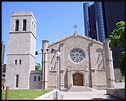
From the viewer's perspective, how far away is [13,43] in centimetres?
3566

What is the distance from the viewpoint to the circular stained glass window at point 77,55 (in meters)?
35.0

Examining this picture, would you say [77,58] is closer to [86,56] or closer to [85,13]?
[86,56]

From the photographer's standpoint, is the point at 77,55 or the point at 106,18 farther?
the point at 106,18

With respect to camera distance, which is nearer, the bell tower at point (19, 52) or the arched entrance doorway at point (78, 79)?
the bell tower at point (19, 52)

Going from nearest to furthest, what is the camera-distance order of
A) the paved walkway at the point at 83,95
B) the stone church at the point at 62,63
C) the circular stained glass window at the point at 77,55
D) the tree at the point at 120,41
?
1. the tree at the point at 120,41
2. the paved walkway at the point at 83,95
3. the stone church at the point at 62,63
4. the circular stained glass window at the point at 77,55

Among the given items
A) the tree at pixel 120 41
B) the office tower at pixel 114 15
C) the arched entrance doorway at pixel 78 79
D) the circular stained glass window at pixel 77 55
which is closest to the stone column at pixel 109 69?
the circular stained glass window at pixel 77 55

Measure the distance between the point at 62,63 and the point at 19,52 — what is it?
914cm

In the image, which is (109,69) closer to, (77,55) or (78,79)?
(78,79)

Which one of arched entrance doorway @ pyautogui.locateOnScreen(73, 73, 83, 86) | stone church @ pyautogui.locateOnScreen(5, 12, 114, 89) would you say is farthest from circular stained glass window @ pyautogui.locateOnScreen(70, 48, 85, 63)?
arched entrance doorway @ pyautogui.locateOnScreen(73, 73, 83, 86)

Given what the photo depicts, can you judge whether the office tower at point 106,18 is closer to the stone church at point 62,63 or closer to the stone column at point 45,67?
the stone church at point 62,63

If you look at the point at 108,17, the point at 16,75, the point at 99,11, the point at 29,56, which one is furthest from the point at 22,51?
the point at 99,11

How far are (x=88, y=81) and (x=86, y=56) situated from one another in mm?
5061

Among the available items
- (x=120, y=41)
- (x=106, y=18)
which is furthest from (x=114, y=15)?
(x=120, y=41)

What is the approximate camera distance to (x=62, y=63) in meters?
34.2
